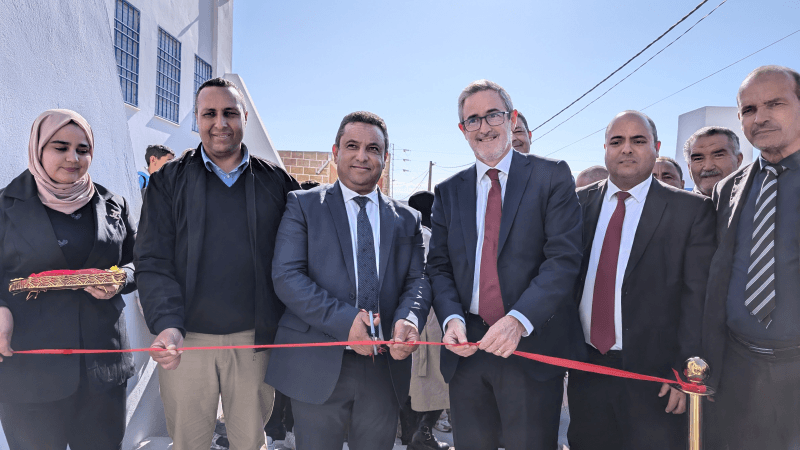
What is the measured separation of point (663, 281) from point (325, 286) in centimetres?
177

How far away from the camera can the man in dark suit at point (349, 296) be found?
220 cm

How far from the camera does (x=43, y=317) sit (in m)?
2.35

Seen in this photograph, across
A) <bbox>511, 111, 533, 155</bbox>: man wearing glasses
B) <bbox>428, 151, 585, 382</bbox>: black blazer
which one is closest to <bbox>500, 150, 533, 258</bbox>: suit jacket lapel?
<bbox>428, 151, 585, 382</bbox>: black blazer

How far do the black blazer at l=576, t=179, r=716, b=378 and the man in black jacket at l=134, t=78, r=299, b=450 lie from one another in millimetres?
1954

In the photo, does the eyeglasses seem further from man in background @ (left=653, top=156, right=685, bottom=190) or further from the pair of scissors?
man in background @ (left=653, top=156, right=685, bottom=190)

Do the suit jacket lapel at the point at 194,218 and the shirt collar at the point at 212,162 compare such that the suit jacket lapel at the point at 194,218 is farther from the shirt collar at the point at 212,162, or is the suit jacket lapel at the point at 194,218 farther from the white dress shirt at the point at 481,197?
the white dress shirt at the point at 481,197

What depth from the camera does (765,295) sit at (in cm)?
197

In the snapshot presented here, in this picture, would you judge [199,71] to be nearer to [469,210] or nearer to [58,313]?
[58,313]

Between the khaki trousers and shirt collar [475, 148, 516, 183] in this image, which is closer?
shirt collar [475, 148, 516, 183]

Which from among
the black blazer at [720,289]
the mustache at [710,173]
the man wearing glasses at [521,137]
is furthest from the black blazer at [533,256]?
the mustache at [710,173]

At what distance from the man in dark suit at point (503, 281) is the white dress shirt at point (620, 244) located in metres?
0.14

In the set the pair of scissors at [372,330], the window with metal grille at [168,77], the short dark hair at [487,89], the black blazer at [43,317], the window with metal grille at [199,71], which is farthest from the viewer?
the window with metal grille at [199,71]

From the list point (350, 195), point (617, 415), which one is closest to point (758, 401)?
point (617, 415)

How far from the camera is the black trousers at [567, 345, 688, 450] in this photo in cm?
220
